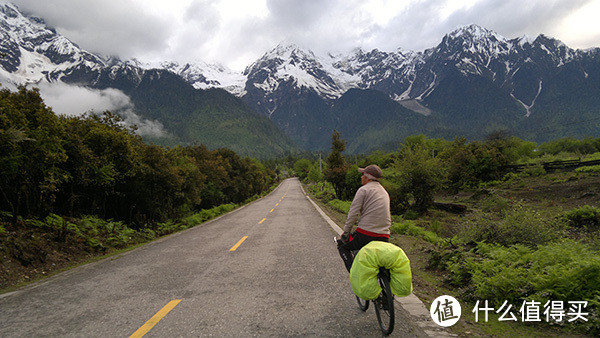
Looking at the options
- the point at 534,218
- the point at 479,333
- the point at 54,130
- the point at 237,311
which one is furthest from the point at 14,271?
the point at 534,218

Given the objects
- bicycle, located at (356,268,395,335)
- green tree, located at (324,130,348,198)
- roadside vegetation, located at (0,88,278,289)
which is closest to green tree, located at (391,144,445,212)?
green tree, located at (324,130,348,198)

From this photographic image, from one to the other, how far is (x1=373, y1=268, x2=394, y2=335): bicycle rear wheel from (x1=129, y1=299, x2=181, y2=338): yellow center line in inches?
115

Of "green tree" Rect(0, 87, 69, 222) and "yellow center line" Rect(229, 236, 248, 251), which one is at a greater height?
"green tree" Rect(0, 87, 69, 222)

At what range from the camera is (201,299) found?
4.68 meters

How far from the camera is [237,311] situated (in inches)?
165

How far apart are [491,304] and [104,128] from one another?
45.6 feet

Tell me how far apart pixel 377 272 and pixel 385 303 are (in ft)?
1.44

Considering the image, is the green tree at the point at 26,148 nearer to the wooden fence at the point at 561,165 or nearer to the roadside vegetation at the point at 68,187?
the roadside vegetation at the point at 68,187

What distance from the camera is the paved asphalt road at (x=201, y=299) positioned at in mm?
3736

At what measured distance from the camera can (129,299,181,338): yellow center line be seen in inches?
142

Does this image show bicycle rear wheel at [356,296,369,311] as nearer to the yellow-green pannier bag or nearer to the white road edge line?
the white road edge line

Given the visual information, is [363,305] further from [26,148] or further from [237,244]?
[26,148]

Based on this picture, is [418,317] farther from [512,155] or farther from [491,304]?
[512,155]

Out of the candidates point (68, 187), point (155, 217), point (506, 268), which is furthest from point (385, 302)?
point (155, 217)
